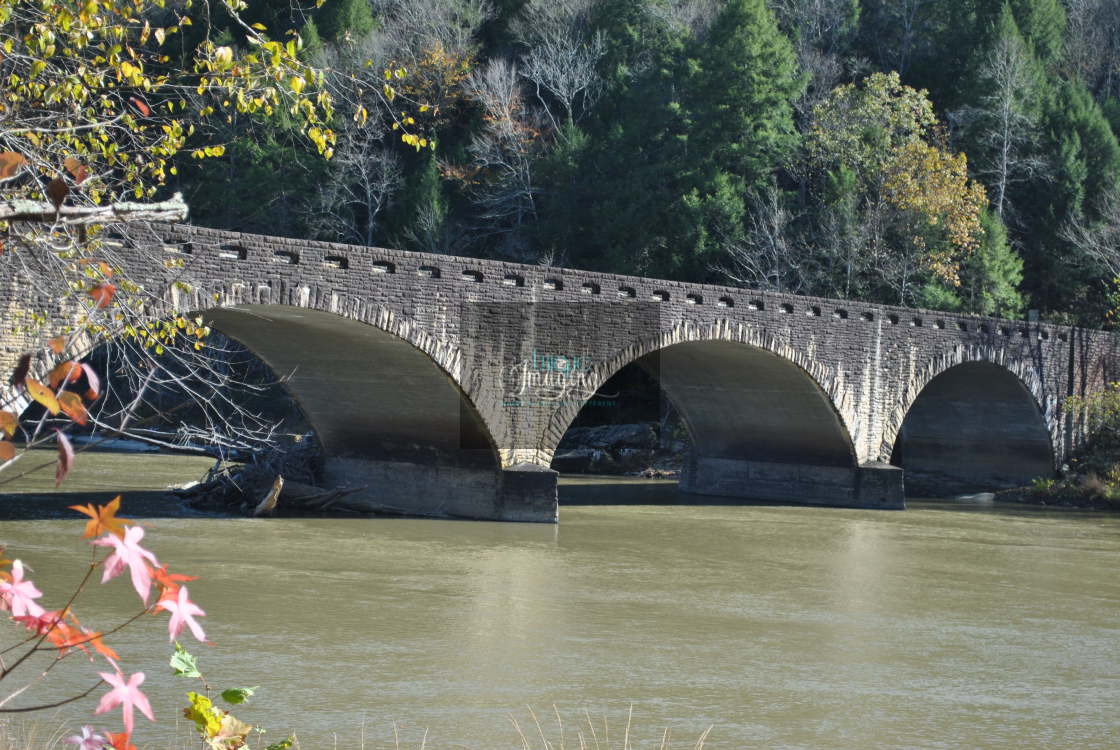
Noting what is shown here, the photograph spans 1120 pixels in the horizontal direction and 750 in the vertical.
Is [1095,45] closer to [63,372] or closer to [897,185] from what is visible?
[897,185]

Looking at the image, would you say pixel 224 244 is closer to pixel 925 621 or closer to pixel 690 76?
pixel 925 621

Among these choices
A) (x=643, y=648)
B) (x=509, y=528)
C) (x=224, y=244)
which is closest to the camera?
(x=643, y=648)

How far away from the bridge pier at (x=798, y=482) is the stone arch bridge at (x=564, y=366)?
4cm

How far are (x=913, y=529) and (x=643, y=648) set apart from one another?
11075mm

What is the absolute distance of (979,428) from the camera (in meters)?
30.0

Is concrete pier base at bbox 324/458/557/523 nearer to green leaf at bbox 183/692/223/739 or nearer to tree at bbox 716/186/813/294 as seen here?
green leaf at bbox 183/692/223/739

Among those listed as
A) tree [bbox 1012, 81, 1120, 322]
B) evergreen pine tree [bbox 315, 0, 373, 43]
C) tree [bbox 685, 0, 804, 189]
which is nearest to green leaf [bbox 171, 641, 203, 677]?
tree [bbox 685, 0, 804, 189]

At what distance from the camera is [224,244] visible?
615 inches

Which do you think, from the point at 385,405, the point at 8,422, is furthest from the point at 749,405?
the point at 8,422

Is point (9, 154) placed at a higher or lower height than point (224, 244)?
lower

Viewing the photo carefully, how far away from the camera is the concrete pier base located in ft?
63.2

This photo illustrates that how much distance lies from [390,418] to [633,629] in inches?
366

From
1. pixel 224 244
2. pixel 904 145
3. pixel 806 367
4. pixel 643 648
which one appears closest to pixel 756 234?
pixel 904 145

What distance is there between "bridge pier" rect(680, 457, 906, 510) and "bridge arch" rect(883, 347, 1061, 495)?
286 centimetres
